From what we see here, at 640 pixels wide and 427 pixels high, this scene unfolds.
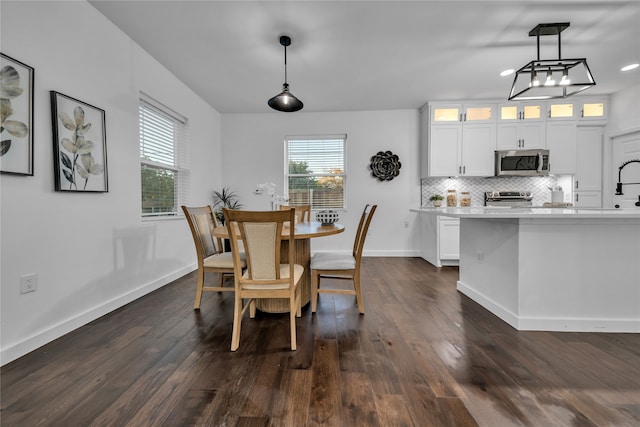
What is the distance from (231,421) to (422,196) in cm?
457

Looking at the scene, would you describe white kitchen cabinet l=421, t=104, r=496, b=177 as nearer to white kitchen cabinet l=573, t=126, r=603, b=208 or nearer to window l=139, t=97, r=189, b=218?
white kitchen cabinet l=573, t=126, r=603, b=208

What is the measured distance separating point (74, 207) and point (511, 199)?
5.54 metres

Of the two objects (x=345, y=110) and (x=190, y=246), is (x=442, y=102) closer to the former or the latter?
(x=345, y=110)

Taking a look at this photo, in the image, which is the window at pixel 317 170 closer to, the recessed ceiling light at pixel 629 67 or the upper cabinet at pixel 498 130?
the upper cabinet at pixel 498 130

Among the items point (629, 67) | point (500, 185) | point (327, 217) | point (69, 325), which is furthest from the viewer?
point (500, 185)

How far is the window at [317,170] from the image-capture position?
16.8 feet

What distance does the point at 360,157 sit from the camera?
Result: 5035mm

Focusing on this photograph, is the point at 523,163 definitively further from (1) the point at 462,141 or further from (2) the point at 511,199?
(1) the point at 462,141

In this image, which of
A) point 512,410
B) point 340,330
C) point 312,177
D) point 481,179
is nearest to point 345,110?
point 312,177

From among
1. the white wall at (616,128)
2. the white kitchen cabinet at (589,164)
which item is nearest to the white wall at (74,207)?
the white kitchen cabinet at (589,164)

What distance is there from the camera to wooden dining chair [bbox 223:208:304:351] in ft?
5.74

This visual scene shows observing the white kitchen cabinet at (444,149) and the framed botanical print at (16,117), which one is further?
the white kitchen cabinet at (444,149)

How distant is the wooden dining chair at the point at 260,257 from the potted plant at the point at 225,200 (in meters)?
3.02

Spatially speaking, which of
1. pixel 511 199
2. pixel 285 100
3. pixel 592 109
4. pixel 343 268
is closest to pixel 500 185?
pixel 511 199
